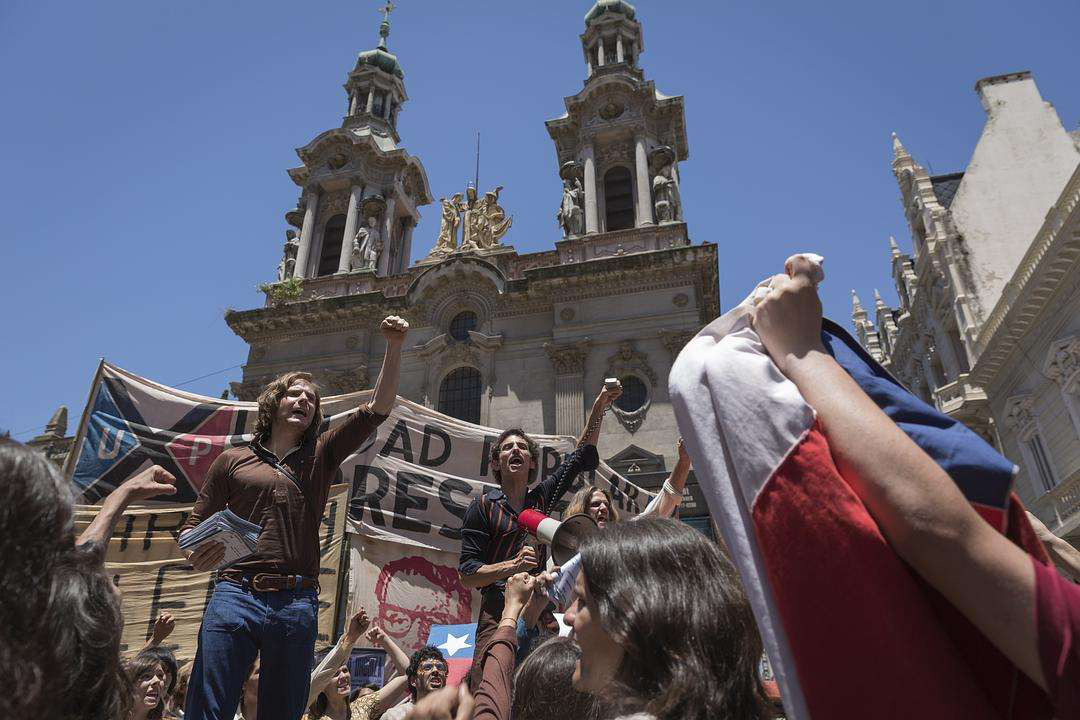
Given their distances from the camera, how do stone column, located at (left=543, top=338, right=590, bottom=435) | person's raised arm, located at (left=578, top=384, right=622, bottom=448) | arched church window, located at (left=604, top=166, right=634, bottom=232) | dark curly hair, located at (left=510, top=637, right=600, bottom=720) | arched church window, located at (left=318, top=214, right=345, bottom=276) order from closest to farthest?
1. dark curly hair, located at (left=510, top=637, right=600, bottom=720)
2. person's raised arm, located at (left=578, top=384, right=622, bottom=448)
3. stone column, located at (left=543, top=338, right=590, bottom=435)
4. arched church window, located at (left=604, top=166, right=634, bottom=232)
5. arched church window, located at (left=318, top=214, right=345, bottom=276)

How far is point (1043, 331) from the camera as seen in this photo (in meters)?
19.4

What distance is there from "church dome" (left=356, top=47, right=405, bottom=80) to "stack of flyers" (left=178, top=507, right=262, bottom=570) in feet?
127

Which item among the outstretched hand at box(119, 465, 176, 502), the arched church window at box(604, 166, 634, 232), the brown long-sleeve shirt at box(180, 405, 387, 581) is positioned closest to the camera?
the outstretched hand at box(119, 465, 176, 502)

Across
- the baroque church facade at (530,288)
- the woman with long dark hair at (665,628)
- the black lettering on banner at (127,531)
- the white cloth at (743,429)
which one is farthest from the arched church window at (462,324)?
the white cloth at (743,429)

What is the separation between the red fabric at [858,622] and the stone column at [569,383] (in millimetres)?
19456

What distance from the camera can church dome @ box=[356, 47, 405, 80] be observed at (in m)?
37.6

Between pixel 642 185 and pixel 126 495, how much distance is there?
24.8 meters

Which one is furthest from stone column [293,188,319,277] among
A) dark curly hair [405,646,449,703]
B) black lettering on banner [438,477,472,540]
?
dark curly hair [405,646,449,703]

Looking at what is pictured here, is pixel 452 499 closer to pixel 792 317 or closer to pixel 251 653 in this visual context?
pixel 251 653

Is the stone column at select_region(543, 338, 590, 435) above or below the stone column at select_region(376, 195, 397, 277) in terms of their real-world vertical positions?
below

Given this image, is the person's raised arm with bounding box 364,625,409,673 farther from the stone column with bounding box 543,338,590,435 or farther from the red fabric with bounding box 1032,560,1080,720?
the stone column with bounding box 543,338,590,435

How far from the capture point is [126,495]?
2.66 m

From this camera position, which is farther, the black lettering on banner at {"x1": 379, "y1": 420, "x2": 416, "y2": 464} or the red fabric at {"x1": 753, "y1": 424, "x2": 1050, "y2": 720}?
the black lettering on banner at {"x1": 379, "y1": 420, "x2": 416, "y2": 464}

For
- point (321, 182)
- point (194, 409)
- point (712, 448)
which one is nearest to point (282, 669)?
point (712, 448)
